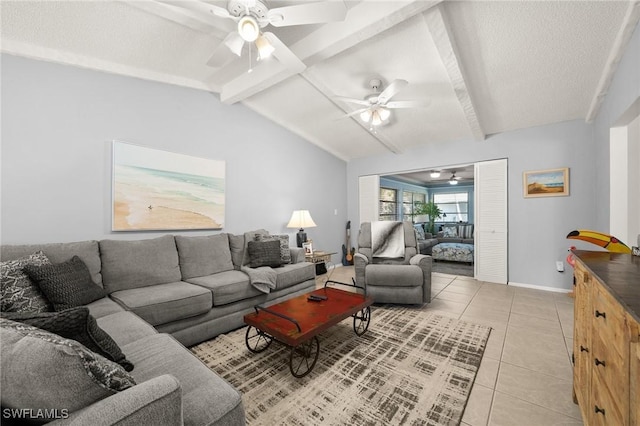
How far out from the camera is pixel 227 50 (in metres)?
2.21

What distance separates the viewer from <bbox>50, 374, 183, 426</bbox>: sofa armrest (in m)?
0.70

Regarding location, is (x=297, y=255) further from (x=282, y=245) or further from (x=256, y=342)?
(x=256, y=342)

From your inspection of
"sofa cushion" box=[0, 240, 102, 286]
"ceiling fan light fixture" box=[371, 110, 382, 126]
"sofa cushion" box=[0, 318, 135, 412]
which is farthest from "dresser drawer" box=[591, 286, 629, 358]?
"sofa cushion" box=[0, 240, 102, 286]

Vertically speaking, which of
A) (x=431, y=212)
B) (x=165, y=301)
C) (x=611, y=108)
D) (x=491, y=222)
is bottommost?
(x=165, y=301)

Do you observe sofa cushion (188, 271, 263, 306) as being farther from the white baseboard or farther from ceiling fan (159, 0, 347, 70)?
the white baseboard

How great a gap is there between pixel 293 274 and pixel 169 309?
4.69 ft

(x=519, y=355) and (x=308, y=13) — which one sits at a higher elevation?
(x=308, y=13)

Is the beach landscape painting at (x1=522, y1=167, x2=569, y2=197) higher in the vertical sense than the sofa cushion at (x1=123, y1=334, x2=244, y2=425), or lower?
higher

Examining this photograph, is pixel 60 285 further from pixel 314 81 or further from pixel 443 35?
pixel 443 35

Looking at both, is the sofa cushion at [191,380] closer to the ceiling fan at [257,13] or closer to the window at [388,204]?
the ceiling fan at [257,13]

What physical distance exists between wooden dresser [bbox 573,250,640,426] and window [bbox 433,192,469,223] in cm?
851

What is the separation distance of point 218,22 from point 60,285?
2257 millimetres

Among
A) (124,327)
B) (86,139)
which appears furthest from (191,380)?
(86,139)

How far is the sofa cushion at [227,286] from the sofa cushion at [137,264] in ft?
0.89
